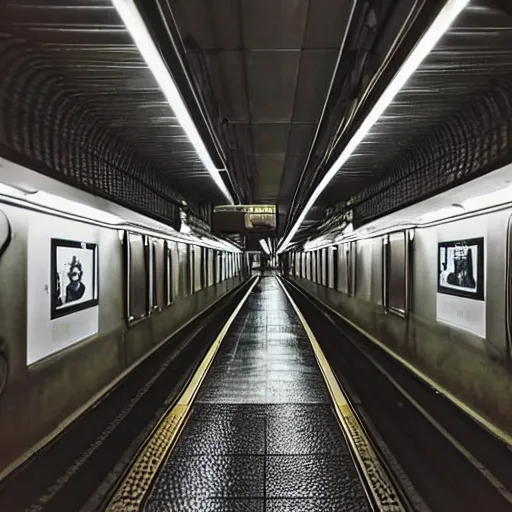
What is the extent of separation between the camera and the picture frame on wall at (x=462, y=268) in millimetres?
4535

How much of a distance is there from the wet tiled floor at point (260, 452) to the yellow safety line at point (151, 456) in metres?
0.08

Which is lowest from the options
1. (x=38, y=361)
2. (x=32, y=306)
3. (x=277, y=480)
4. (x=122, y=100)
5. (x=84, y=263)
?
(x=277, y=480)

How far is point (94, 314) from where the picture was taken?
17.5 ft

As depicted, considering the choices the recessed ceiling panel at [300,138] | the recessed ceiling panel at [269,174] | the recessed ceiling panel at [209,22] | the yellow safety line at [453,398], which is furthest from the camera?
the recessed ceiling panel at [269,174]

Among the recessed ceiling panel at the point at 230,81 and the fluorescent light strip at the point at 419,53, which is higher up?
the recessed ceiling panel at the point at 230,81

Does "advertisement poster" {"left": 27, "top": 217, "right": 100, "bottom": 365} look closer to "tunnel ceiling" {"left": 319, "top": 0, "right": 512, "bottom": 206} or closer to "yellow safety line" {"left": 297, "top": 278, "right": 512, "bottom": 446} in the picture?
"tunnel ceiling" {"left": 319, "top": 0, "right": 512, "bottom": 206}

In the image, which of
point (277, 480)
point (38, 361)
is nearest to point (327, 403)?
point (277, 480)

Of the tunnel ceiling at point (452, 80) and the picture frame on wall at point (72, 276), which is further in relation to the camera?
the picture frame on wall at point (72, 276)

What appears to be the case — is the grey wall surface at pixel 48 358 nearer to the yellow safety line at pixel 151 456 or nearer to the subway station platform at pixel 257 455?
the yellow safety line at pixel 151 456

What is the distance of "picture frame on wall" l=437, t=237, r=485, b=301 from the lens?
4535 millimetres

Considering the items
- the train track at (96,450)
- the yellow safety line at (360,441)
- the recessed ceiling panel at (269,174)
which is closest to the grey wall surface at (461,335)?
the yellow safety line at (360,441)

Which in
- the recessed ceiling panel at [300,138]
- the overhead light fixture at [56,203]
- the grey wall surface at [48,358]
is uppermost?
the recessed ceiling panel at [300,138]

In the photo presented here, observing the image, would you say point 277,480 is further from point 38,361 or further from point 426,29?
point 426,29

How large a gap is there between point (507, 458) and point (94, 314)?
4139 millimetres
